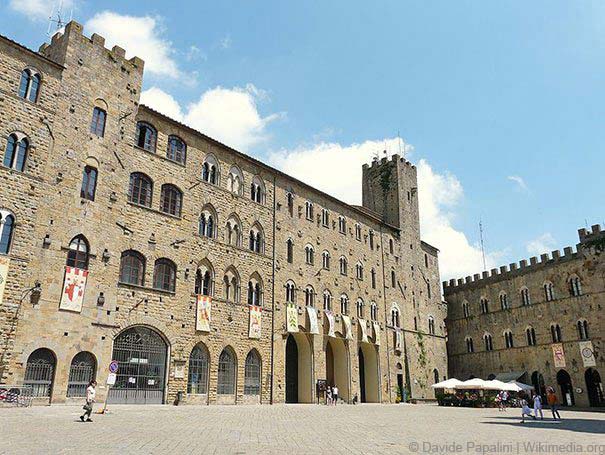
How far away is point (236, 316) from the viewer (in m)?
30.7

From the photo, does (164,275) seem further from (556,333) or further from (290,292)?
(556,333)

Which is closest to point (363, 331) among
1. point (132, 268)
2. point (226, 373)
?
point (226, 373)

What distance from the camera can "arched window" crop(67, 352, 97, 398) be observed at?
22781 millimetres

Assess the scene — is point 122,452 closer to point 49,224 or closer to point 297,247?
point 49,224

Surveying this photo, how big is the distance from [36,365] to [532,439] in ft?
64.9

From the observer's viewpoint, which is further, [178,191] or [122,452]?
A: [178,191]

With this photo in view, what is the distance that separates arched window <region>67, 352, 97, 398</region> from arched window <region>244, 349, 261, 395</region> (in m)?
9.91

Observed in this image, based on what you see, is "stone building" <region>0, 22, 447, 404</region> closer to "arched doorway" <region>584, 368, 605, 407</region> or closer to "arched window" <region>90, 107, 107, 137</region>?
"arched window" <region>90, 107, 107, 137</region>

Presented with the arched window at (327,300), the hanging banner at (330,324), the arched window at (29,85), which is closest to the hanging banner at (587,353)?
the hanging banner at (330,324)

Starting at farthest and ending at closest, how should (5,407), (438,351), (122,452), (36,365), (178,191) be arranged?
1. (438,351)
2. (178,191)
3. (36,365)
4. (5,407)
5. (122,452)

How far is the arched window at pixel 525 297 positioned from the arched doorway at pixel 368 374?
16.5 meters

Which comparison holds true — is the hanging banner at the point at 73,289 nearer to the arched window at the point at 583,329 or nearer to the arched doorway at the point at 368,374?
the arched doorway at the point at 368,374

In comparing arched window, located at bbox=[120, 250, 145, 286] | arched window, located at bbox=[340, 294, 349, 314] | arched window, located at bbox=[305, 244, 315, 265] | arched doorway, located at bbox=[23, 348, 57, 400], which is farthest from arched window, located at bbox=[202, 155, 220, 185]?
arched window, located at bbox=[340, 294, 349, 314]

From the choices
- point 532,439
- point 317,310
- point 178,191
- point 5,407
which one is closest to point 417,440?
point 532,439
